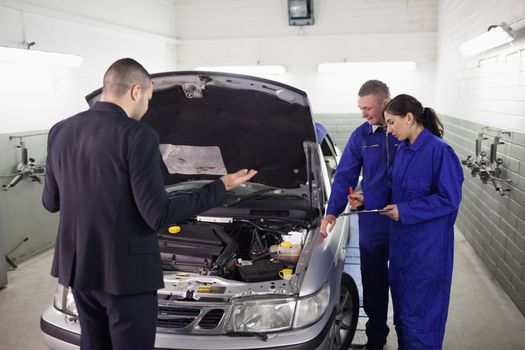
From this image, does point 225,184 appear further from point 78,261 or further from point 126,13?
point 126,13

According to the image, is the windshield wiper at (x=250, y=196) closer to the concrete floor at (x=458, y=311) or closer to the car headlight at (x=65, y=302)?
the car headlight at (x=65, y=302)

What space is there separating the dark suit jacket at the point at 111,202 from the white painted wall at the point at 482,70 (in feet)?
10.3

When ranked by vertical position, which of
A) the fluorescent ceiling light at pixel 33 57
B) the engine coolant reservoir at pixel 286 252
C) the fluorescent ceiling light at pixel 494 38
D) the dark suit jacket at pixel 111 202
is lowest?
the engine coolant reservoir at pixel 286 252

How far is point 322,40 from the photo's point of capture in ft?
27.2

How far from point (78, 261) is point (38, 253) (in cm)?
405

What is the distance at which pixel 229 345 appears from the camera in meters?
2.03

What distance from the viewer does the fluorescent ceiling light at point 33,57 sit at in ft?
14.1

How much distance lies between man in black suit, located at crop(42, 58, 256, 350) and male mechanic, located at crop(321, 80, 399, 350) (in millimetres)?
1241

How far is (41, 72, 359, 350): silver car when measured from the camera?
2154 millimetres

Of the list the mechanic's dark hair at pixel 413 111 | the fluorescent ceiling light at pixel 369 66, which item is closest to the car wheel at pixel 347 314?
the mechanic's dark hair at pixel 413 111

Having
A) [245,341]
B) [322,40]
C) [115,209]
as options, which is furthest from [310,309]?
[322,40]

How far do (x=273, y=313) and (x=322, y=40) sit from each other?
6.94m

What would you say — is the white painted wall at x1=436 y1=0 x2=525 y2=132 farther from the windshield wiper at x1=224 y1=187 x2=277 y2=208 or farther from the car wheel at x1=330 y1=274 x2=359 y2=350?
the windshield wiper at x1=224 y1=187 x2=277 y2=208

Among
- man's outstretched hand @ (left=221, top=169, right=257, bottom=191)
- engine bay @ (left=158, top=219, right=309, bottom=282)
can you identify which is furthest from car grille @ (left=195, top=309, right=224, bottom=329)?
man's outstretched hand @ (left=221, top=169, right=257, bottom=191)
